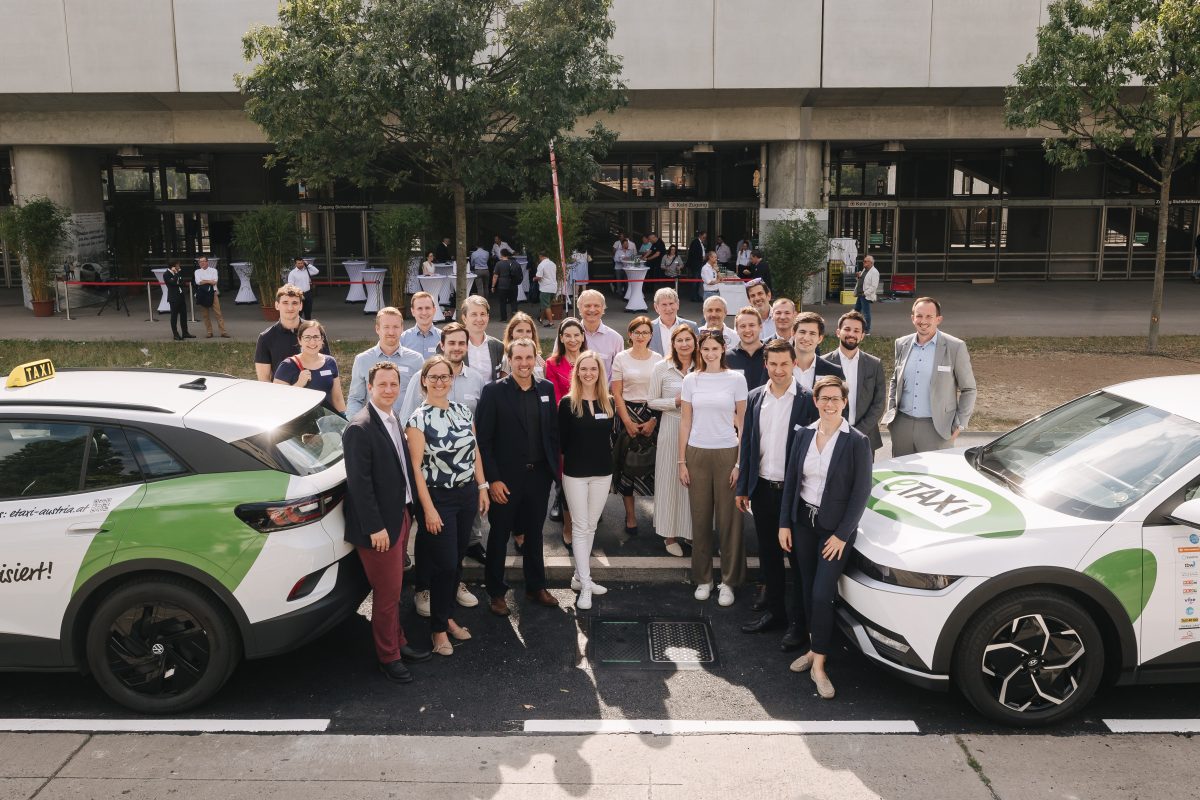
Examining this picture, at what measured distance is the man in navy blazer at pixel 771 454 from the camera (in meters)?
6.04

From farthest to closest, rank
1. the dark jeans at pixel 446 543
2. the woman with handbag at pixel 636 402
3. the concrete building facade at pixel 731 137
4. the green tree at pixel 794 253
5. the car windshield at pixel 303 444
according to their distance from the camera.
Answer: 1. the concrete building facade at pixel 731 137
2. the green tree at pixel 794 253
3. the woman with handbag at pixel 636 402
4. the dark jeans at pixel 446 543
5. the car windshield at pixel 303 444

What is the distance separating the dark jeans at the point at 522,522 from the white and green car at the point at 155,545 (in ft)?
4.27

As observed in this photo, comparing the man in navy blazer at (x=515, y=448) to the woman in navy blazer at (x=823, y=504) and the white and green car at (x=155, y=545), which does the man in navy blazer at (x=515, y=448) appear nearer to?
the white and green car at (x=155, y=545)

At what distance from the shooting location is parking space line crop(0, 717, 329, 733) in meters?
A: 5.05

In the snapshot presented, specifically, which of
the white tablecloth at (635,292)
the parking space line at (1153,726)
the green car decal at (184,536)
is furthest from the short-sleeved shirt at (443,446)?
the white tablecloth at (635,292)

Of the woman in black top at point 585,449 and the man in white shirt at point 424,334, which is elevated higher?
the man in white shirt at point 424,334

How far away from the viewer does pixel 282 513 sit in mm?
5090

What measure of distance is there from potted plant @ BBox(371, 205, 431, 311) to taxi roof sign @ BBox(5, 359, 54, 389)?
15.6 metres

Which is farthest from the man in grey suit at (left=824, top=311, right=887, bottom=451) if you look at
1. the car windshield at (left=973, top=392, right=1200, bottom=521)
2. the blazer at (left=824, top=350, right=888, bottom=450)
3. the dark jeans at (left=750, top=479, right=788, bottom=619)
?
the dark jeans at (left=750, top=479, right=788, bottom=619)

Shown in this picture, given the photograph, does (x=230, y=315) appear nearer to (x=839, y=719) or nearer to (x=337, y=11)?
(x=337, y=11)

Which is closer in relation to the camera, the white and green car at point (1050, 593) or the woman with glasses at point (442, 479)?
the white and green car at point (1050, 593)

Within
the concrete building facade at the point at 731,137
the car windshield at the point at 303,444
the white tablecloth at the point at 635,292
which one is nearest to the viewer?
the car windshield at the point at 303,444

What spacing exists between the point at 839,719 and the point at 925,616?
739mm

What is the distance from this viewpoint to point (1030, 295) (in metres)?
25.7
